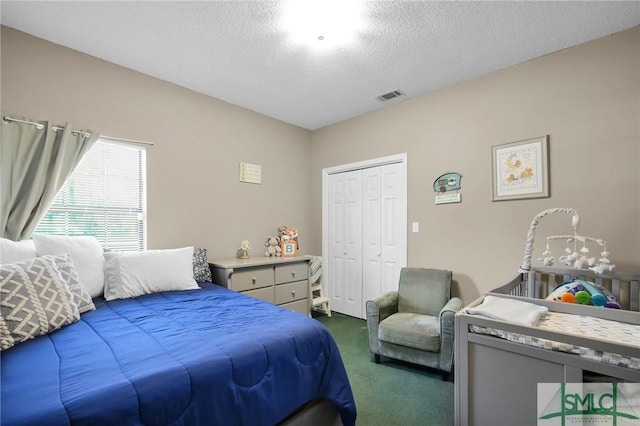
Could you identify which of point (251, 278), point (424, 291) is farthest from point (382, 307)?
point (251, 278)

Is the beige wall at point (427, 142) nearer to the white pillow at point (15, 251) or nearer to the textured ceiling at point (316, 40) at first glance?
the textured ceiling at point (316, 40)

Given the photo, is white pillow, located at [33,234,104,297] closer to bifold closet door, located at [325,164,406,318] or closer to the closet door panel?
bifold closet door, located at [325,164,406,318]

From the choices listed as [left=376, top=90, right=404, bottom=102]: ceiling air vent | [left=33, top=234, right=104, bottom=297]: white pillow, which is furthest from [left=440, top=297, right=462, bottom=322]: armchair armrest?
[left=33, top=234, right=104, bottom=297]: white pillow

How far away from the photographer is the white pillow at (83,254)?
6.18 ft

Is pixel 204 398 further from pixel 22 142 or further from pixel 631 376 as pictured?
pixel 22 142

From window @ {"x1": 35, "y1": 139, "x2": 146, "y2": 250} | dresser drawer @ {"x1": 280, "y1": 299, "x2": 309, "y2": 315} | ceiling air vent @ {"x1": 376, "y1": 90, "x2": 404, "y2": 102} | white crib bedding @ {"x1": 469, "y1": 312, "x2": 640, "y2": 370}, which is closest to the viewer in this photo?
white crib bedding @ {"x1": 469, "y1": 312, "x2": 640, "y2": 370}

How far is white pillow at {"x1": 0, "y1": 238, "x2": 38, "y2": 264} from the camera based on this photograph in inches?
67.8

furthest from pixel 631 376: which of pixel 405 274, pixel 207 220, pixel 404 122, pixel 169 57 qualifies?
pixel 169 57

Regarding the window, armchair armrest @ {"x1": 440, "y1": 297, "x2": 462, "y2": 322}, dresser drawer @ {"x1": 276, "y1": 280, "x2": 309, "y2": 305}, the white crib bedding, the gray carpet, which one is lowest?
the gray carpet

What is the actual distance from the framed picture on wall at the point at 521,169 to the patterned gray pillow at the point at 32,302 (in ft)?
10.7

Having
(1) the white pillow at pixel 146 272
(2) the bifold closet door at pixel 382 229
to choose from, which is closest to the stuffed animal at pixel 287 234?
(2) the bifold closet door at pixel 382 229

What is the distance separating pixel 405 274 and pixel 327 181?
1787 mm

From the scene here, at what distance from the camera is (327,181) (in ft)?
13.5

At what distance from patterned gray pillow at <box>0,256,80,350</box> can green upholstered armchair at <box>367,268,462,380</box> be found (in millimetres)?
2125
